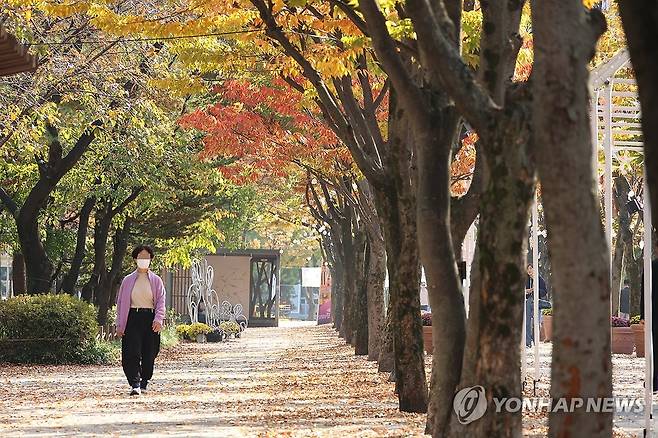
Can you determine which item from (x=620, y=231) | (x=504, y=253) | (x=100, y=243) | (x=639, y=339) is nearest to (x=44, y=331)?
(x=100, y=243)

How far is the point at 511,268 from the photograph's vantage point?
766 centimetres

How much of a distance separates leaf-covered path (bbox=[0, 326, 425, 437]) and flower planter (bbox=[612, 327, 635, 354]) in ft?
18.0

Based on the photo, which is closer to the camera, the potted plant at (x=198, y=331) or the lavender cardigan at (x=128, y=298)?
the lavender cardigan at (x=128, y=298)

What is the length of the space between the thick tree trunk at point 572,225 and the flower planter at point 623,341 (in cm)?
2151

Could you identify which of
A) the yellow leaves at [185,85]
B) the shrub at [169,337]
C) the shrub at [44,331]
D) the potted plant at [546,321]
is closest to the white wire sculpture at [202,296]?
the shrub at [169,337]

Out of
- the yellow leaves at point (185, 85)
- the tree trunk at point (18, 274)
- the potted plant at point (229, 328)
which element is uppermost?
the yellow leaves at point (185, 85)

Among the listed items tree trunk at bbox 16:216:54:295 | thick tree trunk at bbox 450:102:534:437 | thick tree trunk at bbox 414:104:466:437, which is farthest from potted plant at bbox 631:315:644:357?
thick tree trunk at bbox 450:102:534:437

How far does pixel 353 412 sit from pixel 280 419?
3.55 ft

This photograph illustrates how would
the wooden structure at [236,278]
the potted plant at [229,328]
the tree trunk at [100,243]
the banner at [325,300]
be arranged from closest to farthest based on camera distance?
the tree trunk at [100,243] < the potted plant at [229,328] < the wooden structure at [236,278] < the banner at [325,300]

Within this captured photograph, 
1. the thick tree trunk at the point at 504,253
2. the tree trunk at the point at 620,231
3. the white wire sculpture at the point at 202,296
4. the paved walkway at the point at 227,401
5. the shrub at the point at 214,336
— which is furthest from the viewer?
the white wire sculpture at the point at 202,296

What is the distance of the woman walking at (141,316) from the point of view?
1677 cm

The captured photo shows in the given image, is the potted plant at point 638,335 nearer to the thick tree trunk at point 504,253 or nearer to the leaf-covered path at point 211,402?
the leaf-covered path at point 211,402

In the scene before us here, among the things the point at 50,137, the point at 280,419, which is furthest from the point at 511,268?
the point at 50,137

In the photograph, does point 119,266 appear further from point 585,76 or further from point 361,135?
point 585,76
